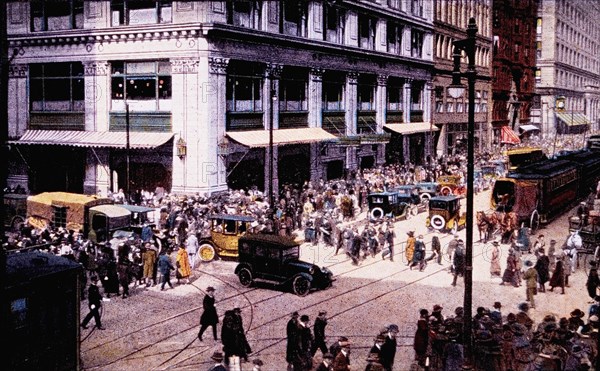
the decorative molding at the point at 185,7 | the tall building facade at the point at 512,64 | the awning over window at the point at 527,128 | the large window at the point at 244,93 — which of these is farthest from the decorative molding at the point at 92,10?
the awning over window at the point at 527,128

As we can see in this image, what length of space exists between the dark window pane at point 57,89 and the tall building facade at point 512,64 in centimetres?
5092

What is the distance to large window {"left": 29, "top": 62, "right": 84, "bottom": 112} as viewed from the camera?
123 ft

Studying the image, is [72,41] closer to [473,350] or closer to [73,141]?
[73,141]

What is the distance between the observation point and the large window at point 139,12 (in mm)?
33875

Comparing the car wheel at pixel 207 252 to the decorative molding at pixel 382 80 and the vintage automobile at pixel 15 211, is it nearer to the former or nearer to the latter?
the vintage automobile at pixel 15 211

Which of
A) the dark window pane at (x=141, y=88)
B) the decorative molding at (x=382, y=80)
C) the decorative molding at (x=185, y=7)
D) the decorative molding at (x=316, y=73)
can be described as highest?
the decorative molding at (x=185, y=7)

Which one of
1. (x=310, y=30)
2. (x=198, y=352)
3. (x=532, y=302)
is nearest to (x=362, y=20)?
(x=310, y=30)

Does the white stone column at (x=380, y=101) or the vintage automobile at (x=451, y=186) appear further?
the white stone column at (x=380, y=101)

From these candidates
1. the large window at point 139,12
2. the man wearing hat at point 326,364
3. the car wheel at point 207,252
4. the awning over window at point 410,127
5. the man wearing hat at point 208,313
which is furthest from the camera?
the awning over window at point 410,127

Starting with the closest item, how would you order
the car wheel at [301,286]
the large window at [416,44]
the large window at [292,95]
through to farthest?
the car wheel at [301,286] → the large window at [292,95] → the large window at [416,44]

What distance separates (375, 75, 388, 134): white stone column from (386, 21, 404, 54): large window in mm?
2925

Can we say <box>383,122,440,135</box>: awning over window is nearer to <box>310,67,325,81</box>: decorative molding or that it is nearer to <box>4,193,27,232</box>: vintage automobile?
<box>310,67,325,81</box>: decorative molding

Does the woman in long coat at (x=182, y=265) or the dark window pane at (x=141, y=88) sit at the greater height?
the dark window pane at (x=141, y=88)

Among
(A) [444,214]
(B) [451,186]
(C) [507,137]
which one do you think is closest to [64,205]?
(A) [444,214]
